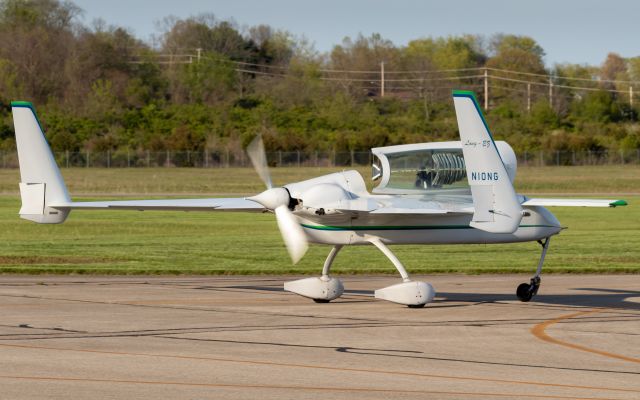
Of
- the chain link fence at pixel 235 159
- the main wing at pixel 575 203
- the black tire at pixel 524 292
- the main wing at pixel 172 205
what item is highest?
the main wing at pixel 575 203

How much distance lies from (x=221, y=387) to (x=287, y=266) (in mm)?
17347

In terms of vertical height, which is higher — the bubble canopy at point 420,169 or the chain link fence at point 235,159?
the bubble canopy at point 420,169

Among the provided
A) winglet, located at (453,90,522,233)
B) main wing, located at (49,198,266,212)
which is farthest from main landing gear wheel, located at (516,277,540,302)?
main wing, located at (49,198,266,212)

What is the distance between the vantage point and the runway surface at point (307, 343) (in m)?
12.3

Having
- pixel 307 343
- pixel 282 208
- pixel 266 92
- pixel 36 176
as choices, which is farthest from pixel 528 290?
pixel 266 92

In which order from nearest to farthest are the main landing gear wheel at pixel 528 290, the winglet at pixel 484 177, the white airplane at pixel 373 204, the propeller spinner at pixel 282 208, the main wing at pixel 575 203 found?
the winglet at pixel 484 177
the main wing at pixel 575 203
the propeller spinner at pixel 282 208
the white airplane at pixel 373 204
the main landing gear wheel at pixel 528 290

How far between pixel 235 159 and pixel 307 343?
92128 mm

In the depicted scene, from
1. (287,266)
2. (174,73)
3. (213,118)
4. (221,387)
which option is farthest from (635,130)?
(221,387)

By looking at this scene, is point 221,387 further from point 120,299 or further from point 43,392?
point 120,299

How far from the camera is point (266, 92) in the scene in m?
148

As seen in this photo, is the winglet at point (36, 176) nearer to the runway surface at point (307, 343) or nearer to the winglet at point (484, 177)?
the runway surface at point (307, 343)

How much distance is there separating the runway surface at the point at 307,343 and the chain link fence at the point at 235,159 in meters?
81.1

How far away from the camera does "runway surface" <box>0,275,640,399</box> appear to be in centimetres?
1226

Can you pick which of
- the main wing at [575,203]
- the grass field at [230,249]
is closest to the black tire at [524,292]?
the main wing at [575,203]
